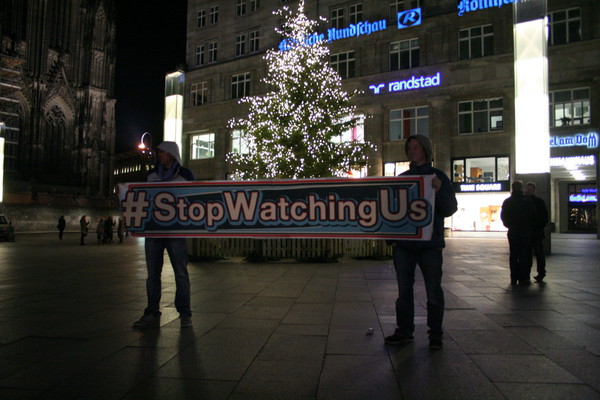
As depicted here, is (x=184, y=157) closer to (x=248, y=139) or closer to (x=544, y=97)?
(x=248, y=139)

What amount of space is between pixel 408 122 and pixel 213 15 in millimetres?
22720

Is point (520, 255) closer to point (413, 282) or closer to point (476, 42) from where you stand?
point (413, 282)

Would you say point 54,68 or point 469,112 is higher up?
point 54,68

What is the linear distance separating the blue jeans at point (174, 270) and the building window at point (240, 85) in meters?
35.6

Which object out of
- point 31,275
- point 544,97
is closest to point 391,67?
point 544,97

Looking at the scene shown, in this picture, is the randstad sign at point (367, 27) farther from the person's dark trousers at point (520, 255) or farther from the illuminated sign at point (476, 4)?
the person's dark trousers at point (520, 255)

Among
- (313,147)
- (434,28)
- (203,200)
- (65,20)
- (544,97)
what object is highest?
(65,20)

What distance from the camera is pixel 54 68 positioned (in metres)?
61.1

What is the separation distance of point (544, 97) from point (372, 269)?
9.97m

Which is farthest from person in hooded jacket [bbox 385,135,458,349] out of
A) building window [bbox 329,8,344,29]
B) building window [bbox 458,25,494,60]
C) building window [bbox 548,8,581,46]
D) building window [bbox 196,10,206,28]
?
building window [bbox 196,10,206,28]

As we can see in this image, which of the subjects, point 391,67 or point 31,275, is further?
point 391,67

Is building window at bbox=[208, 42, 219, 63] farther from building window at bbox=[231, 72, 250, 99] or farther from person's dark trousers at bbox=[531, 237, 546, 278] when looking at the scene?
person's dark trousers at bbox=[531, 237, 546, 278]

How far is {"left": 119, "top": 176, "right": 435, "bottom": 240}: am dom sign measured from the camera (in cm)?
543

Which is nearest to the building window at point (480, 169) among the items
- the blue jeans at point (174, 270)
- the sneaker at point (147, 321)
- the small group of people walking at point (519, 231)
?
the small group of people walking at point (519, 231)
